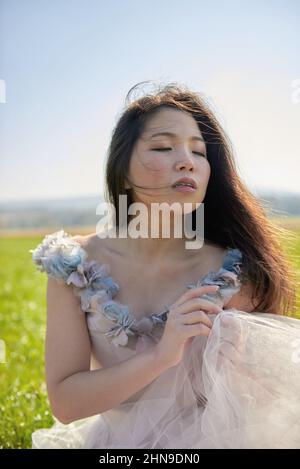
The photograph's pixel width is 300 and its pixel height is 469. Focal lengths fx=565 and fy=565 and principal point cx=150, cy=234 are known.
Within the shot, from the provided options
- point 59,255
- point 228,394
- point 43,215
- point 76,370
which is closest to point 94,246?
point 59,255

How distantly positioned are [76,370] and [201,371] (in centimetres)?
51

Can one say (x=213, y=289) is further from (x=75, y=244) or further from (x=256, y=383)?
(x=75, y=244)

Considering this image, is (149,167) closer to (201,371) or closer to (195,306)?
(195,306)

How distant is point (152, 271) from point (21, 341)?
156 inches

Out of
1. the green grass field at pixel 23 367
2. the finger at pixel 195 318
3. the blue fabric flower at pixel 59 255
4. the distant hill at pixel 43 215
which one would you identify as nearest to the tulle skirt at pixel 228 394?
the finger at pixel 195 318

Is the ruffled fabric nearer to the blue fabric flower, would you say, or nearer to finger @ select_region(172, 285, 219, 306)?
the blue fabric flower

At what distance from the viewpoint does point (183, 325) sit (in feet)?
6.67

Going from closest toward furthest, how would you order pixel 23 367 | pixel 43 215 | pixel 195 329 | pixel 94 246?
pixel 195 329 → pixel 94 246 → pixel 23 367 → pixel 43 215

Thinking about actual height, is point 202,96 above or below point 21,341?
above

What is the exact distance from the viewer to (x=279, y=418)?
2.04 meters

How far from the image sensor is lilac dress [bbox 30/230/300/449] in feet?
6.77

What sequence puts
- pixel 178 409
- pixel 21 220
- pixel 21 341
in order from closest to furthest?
1. pixel 178 409
2. pixel 21 341
3. pixel 21 220
